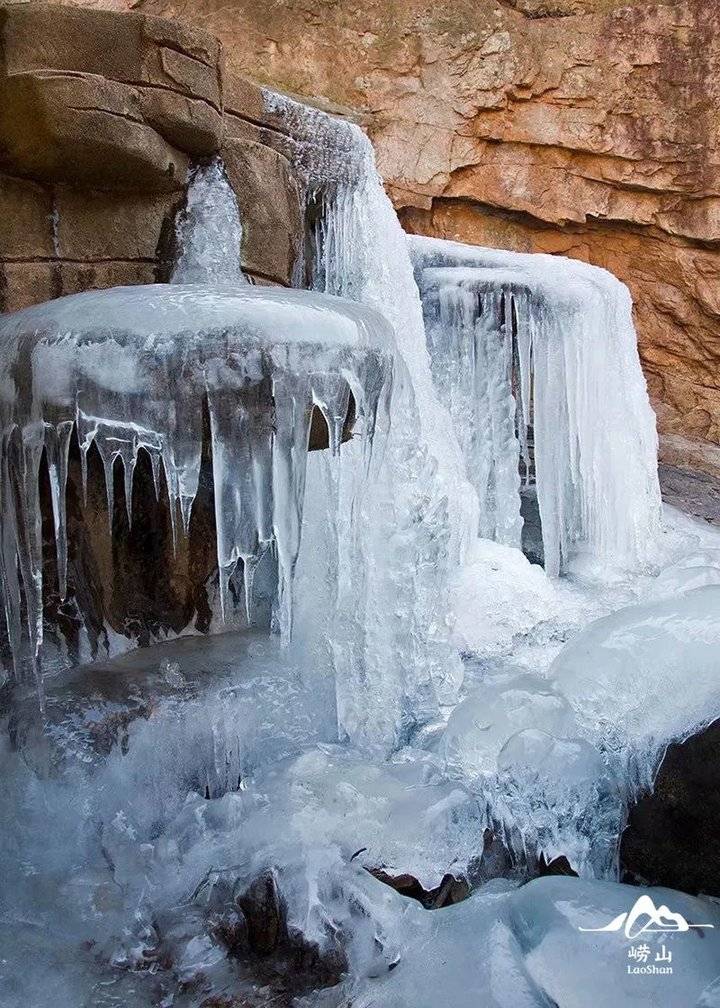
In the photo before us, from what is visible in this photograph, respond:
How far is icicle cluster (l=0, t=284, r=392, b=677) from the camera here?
2.43 m

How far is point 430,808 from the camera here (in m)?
2.54

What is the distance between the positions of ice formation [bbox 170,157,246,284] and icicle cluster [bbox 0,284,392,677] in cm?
62

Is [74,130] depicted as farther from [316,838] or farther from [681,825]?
[681,825]

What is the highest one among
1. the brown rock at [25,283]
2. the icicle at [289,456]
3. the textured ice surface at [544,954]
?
→ the brown rock at [25,283]

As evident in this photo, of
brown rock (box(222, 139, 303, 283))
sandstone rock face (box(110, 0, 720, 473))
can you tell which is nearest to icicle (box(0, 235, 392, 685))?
brown rock (box(222, 139, 303, 283))

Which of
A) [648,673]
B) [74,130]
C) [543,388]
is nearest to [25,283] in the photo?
[74,130]

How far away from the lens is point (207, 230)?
334 centimetres

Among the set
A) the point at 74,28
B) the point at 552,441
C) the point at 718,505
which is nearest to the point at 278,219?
the point at 74,28

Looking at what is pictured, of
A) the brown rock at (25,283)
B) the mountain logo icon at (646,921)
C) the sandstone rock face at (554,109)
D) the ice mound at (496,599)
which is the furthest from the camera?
the sandstone rock face at (554,109)

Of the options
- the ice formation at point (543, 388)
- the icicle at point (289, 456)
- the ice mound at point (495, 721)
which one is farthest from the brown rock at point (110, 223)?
the ice formation at point (543, 388)

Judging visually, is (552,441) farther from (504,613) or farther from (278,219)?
(278,219)

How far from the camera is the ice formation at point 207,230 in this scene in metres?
3.31

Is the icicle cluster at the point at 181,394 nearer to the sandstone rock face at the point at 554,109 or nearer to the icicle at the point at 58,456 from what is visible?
the icicle at the point at 58,456

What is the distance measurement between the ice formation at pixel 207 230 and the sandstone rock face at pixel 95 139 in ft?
0.14
